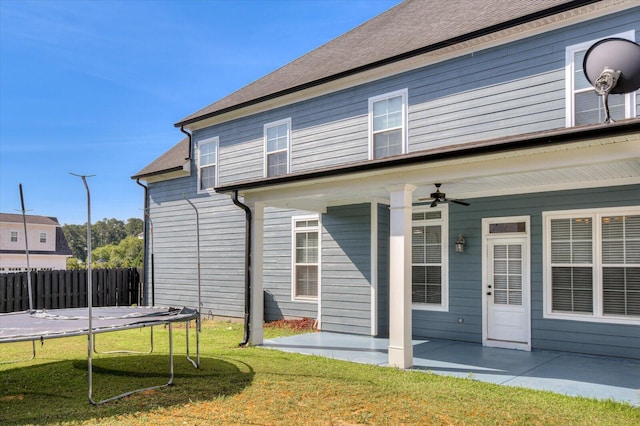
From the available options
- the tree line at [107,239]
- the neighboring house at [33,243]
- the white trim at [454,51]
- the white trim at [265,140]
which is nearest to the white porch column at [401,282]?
the white trim at [454,51]

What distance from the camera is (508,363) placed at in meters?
6.78

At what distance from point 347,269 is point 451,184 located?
3461mm

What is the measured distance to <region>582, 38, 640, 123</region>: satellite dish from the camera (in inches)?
201

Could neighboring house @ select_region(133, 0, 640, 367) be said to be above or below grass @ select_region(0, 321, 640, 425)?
above

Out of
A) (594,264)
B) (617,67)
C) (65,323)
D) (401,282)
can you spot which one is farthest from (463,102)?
(65,323)

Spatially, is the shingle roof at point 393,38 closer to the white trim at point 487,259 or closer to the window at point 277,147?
the window at point 277,147

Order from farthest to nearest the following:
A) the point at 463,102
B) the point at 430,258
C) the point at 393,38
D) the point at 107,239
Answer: the point at 107,239 → the point at 393,38 → the point at 430,258 → the point at 463,102

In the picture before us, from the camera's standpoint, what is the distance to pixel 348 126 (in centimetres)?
1008

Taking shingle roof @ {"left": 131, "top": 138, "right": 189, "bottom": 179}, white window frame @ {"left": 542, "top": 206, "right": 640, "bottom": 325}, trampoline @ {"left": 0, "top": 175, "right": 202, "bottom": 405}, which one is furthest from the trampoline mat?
shingle roof @ {"left": 131, "top": 138, "right": 189, "bottom": 179}

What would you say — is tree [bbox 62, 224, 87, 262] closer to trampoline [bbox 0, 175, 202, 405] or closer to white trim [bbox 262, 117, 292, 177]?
white trim [bbox 262, 117, 292, 177]

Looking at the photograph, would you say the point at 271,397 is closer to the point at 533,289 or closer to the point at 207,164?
the point at 533,289

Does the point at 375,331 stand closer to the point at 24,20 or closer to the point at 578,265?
the point at 578,265

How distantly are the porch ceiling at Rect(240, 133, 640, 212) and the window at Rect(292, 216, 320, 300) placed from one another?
169cm

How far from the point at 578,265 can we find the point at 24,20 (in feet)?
57.6
